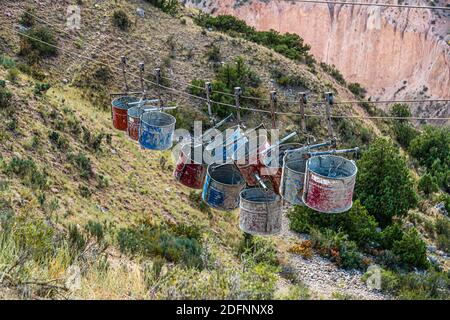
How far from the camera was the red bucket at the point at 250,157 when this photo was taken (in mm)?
8156

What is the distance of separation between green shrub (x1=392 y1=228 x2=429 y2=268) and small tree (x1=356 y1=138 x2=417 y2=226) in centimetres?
268

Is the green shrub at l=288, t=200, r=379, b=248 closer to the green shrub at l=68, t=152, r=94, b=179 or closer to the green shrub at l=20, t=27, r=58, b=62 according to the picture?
the green shrub at l=68, t=152, r=94, b=179

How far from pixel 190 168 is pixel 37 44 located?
15.3 m

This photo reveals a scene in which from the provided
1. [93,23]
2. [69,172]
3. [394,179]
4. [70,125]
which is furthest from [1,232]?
[93,23]

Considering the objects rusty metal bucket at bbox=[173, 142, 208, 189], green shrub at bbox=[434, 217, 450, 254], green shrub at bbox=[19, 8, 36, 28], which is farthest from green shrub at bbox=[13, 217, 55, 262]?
green shrub at bbox=[19, 8, 36, 28]

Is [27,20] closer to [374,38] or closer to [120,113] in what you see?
[120,113]

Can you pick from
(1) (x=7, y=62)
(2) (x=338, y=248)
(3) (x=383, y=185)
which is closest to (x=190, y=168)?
(2) (x=338, y=248)

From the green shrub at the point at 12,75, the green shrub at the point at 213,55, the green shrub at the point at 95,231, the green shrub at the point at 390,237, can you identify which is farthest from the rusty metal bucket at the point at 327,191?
the green shrub at the point at 213,55

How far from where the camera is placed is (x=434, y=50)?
55.2 m

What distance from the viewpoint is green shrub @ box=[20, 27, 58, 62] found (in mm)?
21781
